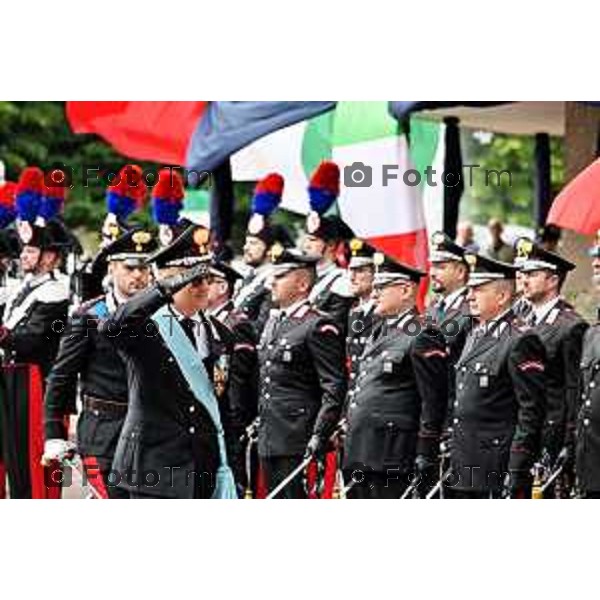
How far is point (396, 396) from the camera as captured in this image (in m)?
11.0

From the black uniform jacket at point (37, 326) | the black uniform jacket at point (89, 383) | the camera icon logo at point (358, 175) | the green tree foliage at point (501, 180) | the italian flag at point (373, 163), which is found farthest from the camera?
the green tree foliage at point (501, 180)

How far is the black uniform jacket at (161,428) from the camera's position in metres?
9.58

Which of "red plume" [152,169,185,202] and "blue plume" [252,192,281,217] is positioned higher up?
"red plume" [152,169,185,202]

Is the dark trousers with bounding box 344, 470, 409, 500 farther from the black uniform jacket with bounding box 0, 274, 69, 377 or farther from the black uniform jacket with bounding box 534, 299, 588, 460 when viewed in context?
the black uniform jacket with bounding box 0, 274, 69, 377

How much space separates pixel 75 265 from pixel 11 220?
0.83 metres

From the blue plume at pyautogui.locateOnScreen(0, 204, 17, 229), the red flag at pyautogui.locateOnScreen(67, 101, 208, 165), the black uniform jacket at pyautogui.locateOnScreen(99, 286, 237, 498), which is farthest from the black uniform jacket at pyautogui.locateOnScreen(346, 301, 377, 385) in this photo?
the red flag at pyautogui.locateOnScreen(67, 101, 208, 165)

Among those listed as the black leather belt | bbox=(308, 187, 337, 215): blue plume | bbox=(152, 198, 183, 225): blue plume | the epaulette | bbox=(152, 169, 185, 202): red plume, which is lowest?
the black leather belt

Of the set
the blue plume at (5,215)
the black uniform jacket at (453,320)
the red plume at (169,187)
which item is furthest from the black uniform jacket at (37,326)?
the black uniform jacket at (453,320)

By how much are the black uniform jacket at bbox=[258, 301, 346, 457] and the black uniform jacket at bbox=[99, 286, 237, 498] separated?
A: 1.74 m

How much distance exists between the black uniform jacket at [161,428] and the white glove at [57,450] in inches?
13.8

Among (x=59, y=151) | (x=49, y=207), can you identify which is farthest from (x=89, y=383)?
(x=59, y=151)

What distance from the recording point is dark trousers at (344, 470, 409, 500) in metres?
11.1

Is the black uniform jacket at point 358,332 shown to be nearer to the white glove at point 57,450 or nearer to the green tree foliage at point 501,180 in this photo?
the white glove at point 57,450
